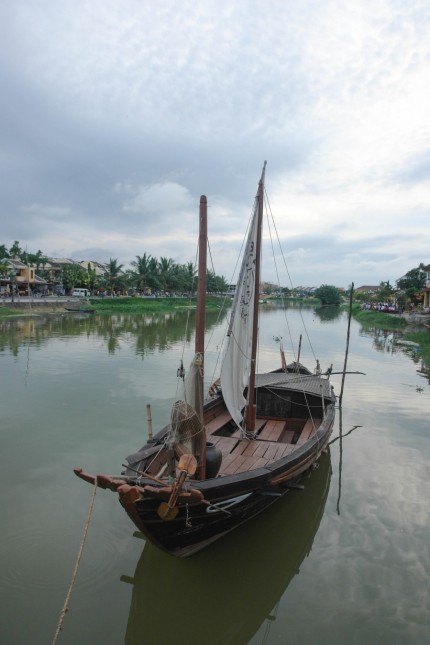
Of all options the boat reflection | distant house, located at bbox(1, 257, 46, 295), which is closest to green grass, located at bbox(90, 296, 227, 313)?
distant house, located at bbox(1, 257, 46, 295)

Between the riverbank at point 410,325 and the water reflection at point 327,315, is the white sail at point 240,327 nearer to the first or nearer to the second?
the riverbank at point 410,325

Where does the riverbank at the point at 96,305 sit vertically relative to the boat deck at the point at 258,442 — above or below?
above

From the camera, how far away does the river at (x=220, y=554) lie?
6004mm

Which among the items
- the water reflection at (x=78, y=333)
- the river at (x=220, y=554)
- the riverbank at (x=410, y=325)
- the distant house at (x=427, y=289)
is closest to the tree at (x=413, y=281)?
the distant house at (x=427, y=289)

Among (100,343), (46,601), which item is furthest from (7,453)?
(100,343)

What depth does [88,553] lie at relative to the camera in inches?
289

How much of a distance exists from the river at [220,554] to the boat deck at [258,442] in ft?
3.80

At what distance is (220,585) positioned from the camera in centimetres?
670

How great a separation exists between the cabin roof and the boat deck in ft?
3.29

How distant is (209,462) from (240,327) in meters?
3.45

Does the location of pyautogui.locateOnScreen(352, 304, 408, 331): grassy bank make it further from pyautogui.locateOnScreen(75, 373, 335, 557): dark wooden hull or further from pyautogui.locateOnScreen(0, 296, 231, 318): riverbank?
pyautogui.locateOnScreen(75, 373, 335, 557): dark wooden hull

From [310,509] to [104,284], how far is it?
257 ft

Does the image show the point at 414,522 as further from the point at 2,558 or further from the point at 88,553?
the point at 2,558

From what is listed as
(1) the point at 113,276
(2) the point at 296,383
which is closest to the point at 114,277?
(1) the point at 113,276
